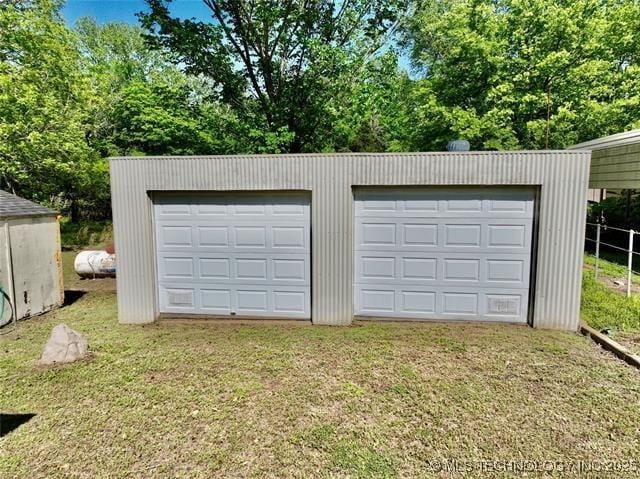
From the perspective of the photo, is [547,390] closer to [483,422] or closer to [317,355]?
[483,422]

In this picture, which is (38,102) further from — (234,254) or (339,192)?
(339,192)

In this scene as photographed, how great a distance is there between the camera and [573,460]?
2.86 meters

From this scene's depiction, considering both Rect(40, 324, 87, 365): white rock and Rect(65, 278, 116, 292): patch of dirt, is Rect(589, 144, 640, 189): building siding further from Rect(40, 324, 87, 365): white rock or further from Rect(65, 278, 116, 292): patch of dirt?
Rect(65, 278, 116, 292): patch of dirt

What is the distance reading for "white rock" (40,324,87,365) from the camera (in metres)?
4.68

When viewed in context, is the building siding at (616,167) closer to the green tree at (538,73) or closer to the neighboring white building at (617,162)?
the neighboring white building at (617,162)

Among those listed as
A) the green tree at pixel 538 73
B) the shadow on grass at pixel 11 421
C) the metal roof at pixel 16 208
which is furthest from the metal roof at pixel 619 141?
the metal roof at pixel 16 208

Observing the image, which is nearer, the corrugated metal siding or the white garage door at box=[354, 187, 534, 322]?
the corrugated metal siding

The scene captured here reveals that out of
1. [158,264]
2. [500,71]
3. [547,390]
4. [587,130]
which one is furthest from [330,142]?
[547,390]

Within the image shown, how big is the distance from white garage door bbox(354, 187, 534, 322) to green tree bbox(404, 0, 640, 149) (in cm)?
757

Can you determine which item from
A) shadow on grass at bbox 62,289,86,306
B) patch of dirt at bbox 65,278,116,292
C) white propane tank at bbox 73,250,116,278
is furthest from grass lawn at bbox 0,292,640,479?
white propane tank at bbox 73,250,116,278

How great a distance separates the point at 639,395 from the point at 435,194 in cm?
343

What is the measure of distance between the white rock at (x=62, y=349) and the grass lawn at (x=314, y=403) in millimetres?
170

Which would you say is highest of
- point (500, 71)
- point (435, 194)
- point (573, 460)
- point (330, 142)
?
point (500, 71)

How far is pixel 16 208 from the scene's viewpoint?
641 cm
